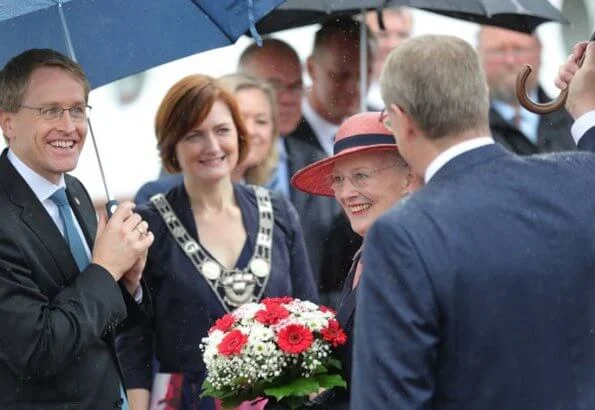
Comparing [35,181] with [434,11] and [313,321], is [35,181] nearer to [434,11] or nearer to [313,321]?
[313,321]

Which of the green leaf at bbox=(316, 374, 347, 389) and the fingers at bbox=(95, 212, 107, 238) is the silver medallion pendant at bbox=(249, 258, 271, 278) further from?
the green leaf at bbox=(316, 374, 347, 389)

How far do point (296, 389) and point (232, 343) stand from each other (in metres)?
0.26

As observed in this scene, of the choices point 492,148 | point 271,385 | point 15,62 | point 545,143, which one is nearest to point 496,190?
point 492,148

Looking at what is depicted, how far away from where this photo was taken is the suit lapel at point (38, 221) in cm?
519

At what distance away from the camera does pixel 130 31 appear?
614cm

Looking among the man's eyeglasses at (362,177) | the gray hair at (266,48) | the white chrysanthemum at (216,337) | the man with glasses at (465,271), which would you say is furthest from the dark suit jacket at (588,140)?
the gray hair at (266,48)

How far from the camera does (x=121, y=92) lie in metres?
11.6

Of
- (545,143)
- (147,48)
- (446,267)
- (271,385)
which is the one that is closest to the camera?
(446,267)

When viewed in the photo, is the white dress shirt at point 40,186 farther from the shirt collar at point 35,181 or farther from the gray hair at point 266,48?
the gray hair at point 266,48

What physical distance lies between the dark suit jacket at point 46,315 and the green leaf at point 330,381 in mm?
802

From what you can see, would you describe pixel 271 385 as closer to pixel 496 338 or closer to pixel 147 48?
pixel 496 338

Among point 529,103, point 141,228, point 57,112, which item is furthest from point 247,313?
point 529,103

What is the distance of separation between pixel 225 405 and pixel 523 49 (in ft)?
19.5

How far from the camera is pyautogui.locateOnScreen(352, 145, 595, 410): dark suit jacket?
374 centimetres
